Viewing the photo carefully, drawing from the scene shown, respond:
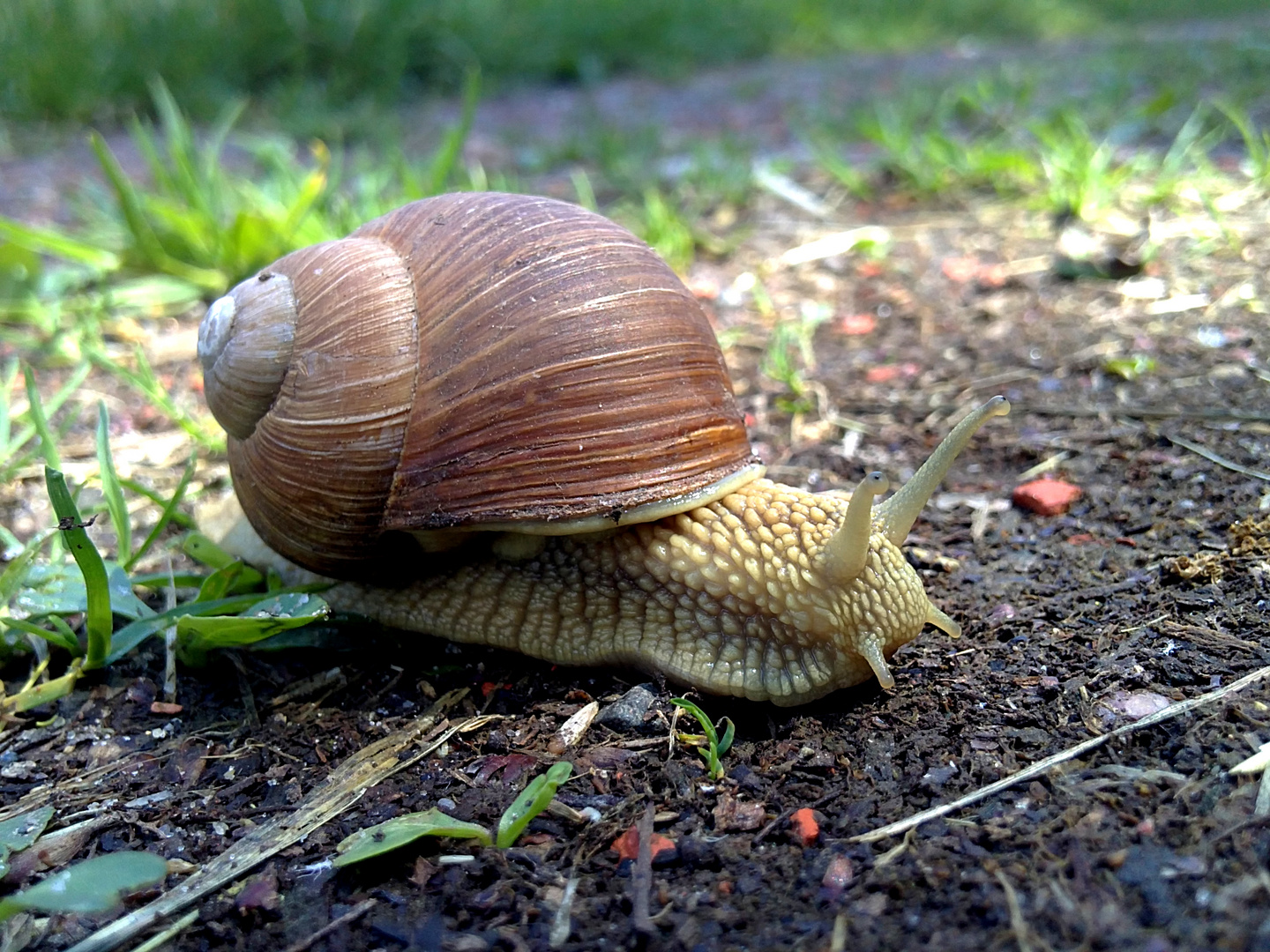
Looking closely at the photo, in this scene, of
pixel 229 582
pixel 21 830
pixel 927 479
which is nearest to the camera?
pixel 21 830

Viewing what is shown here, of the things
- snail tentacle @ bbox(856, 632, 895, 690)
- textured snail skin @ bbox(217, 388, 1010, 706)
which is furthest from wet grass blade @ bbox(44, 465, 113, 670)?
snail tentacle @ bbox(856, 632, 895, 690)

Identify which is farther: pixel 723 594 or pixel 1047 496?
pixel 1047 496

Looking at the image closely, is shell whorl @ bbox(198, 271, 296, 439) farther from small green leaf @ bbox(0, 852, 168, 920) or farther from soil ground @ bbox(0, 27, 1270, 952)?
small green leaf @ bbox(0, 852, 168, 920)

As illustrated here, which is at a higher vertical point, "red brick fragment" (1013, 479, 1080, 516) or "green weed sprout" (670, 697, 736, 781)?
"red brick fragment" (1013, 479, 1080, 516)

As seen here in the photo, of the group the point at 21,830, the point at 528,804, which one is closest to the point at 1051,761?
the point at 528,804

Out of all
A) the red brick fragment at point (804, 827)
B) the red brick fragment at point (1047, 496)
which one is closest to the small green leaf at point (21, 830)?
the red brick fragment at point (804, 827)

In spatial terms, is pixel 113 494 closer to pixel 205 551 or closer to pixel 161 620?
pixel 205 551
